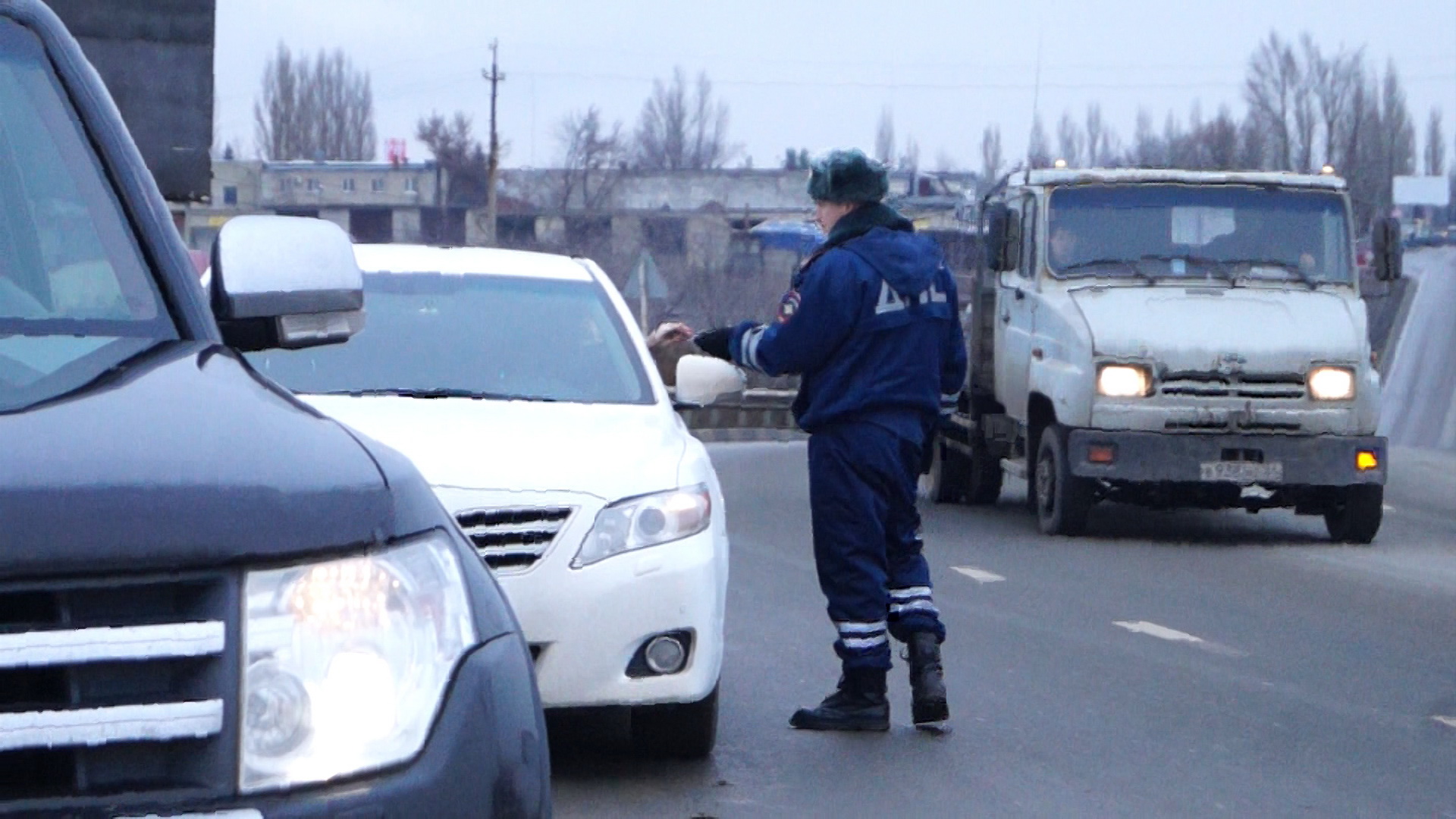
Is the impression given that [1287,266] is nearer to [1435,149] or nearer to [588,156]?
[588,156]

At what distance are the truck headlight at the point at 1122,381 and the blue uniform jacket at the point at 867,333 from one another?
7.59m

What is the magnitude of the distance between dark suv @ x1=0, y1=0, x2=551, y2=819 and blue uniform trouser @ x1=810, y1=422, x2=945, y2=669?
153 inches

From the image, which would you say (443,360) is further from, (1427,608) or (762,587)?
(1427,608)

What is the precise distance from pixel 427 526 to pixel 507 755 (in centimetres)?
31

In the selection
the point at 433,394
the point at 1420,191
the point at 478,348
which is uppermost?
the point at 1420,191

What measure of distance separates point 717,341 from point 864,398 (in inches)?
24.9

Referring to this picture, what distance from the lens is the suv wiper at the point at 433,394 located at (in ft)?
22.4

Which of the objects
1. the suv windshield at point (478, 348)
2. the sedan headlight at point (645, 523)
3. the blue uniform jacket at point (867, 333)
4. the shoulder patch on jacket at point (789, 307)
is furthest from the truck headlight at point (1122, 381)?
the sedan headlight at point (645, 523)

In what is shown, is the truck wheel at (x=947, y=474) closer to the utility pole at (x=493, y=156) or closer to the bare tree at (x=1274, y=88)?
the utility pole at (x=493, y=156)

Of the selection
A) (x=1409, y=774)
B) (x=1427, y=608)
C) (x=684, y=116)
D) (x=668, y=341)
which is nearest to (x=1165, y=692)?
(x=1409, y=774)

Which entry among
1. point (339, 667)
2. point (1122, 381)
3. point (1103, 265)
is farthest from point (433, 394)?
point (1103, 265)

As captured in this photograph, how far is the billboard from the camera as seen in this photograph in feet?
417

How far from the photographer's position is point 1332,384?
14.7 meters

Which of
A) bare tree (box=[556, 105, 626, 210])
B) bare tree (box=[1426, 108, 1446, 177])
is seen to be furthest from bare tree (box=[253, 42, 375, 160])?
bare tree (box=[1426, 108, 1446, 177])
